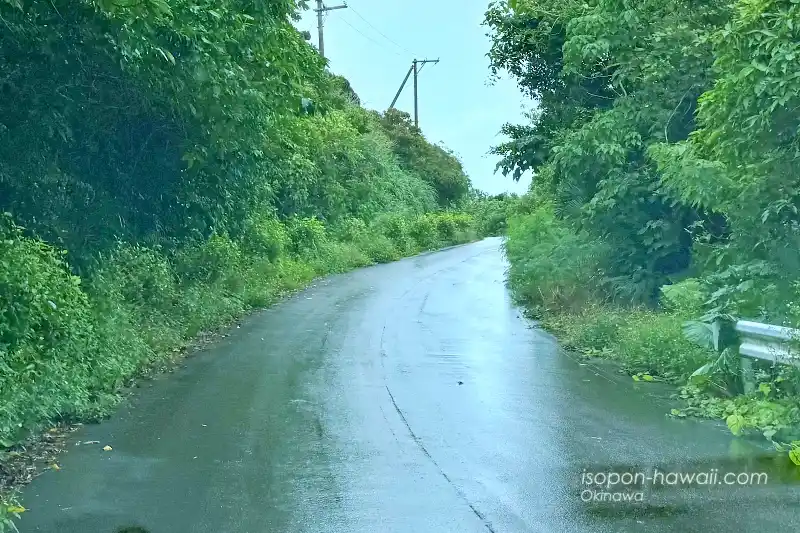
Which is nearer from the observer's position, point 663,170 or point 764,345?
point 764,345

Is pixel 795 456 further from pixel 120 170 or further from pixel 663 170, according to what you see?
pixel 120 170

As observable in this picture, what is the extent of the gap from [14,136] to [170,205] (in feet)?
13.3

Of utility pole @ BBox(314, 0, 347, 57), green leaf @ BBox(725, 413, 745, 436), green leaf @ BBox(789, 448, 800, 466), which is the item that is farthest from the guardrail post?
utility pole @ BBox(314, 0, 347, 57)

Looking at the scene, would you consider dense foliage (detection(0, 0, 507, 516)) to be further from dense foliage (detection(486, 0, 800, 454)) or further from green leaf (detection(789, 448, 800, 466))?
green leaf (detection(789, 448, 800, 466))

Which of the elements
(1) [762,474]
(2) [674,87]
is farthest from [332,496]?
(2) [674,87]

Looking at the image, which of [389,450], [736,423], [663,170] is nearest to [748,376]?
[736,423]

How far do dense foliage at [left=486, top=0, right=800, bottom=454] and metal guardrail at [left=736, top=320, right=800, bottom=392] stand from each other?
0.22m

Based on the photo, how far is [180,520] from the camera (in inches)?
262

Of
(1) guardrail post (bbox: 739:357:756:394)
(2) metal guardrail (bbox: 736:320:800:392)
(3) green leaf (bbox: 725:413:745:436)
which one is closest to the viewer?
(3) green leaf (bbox: 725:413:745:436)

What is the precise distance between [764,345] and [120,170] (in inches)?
341

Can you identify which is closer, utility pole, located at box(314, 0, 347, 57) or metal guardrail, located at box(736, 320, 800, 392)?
metal guardrail, located at box(736, 320, 800, 392)

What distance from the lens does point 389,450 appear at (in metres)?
8.66

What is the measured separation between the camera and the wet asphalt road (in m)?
6.66

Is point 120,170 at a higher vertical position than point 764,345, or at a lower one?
higher
